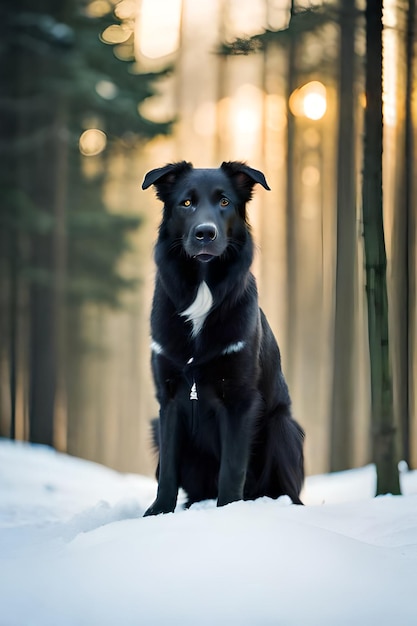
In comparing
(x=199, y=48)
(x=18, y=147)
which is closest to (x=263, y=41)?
(x=18, y=147)

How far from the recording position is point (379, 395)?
456cm

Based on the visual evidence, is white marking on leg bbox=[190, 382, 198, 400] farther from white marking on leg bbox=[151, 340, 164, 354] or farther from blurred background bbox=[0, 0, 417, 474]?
blurred background bbox=[0, 0, 417, 474]

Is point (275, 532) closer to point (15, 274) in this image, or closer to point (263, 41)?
point (263, 41)

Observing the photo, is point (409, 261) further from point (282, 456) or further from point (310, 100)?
point (310, 100)

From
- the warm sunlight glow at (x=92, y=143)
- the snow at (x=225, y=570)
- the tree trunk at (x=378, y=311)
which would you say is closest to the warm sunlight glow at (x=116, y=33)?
the warm sunlight glow at (x=92, y=143)

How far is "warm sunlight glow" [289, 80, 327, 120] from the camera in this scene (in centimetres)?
1149

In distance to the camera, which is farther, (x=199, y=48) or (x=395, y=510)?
(x=199, y=48)

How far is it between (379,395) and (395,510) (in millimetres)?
954

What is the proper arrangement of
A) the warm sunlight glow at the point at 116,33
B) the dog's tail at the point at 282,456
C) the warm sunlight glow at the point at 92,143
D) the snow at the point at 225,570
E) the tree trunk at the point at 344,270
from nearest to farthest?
the snow at the point at 225,570 → the dog's tail at the point at 282,456 → the tree trunk at the point at 344,270 → the warm sunlight glow at the point at 116,33 → the warm sunlight glow at the point at 92,143

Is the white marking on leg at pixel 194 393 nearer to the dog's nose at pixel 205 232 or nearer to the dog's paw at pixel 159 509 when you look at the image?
the dog's paw at pixel 159 509

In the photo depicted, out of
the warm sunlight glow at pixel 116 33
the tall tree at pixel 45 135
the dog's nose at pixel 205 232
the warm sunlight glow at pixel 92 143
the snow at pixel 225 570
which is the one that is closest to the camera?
Result: the snow at pixel 225 570

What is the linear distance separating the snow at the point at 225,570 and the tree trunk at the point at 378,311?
2.43ft

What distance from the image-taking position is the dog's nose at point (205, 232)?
368 cm

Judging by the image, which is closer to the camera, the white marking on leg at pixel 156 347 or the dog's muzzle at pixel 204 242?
the dog's muzzle at pixel 204 242
